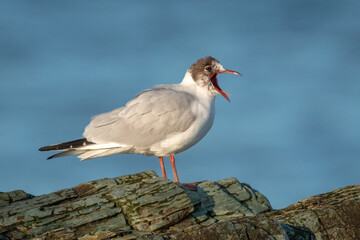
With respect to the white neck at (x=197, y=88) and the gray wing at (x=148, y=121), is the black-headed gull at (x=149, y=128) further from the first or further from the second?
the white neck at (x=197, y=88)

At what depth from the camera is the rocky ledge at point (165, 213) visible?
7.88 meters

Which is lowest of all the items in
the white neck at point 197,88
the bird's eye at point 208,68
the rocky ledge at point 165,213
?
the rocky ledge at point 165,213

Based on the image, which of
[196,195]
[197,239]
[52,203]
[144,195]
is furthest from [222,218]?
[52,203]

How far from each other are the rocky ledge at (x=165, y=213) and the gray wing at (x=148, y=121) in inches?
32.3

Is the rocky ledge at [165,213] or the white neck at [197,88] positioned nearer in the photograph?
the rocky ledge at [165,213]

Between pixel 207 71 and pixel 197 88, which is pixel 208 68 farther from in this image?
pixel 197 88

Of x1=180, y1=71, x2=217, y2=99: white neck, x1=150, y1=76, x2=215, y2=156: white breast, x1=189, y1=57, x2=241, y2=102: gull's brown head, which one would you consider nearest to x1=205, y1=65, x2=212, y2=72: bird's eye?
x1=189, y1=57, x2=241, y2=102: gull's brown head

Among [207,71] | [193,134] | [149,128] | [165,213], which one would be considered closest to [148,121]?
[149,128]

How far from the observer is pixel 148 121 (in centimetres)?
1107

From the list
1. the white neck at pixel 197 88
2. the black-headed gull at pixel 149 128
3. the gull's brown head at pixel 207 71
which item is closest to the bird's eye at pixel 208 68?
the gull's brown head at pixel 207 71

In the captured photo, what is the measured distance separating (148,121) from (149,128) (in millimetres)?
156

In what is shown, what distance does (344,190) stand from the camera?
10.3 meters

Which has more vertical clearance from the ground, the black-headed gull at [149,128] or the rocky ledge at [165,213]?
the black-headed gull at [149,128]

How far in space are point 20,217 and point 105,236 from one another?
221 cm
